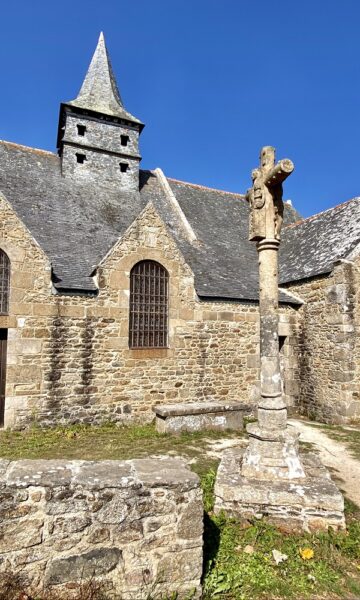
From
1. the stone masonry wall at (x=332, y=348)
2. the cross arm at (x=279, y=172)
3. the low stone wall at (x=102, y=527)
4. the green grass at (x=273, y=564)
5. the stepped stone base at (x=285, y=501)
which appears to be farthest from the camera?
the stone masonry wall at (x=332, y=348)

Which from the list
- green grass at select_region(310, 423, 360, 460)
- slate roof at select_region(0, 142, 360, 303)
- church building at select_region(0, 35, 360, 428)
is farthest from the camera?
slate roof at select_region(0, 142, 360, 303)

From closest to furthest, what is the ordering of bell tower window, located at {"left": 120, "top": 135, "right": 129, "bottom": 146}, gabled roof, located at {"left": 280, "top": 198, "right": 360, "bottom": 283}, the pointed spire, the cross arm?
the cross arm
gabled roof, located at {"left": 280, "top": 198, "right": 360, "bottom": 283}
the pointed spire
bell tower window, located at {"left": 120, "top": 135, "right": 129, "bottom": 146}

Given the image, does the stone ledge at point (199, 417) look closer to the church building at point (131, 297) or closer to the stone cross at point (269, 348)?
the church building at point (131, 297)

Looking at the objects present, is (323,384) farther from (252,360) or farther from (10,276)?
(10,276)

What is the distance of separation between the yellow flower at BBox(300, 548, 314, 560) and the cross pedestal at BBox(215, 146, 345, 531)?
0.38 m

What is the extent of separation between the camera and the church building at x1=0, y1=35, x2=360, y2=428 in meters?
8.93

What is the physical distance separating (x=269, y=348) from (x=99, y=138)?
1250cm

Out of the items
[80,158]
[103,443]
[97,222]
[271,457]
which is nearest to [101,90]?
[80,158]

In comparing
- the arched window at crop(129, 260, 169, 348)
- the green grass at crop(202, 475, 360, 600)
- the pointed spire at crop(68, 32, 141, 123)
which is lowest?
the green grass at crop(202, 475, 360, 600)

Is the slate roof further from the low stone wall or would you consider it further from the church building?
the low stone wall

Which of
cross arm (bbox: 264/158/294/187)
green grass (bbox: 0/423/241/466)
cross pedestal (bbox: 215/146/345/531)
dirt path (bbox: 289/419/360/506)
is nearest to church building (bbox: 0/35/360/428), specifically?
green grass (bbox: 0/423/241/466)

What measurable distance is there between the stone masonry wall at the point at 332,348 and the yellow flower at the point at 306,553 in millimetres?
7456

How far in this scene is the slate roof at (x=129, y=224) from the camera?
10.8 m

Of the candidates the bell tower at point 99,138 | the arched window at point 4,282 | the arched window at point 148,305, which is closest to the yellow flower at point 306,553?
the arched window at point 148,305
